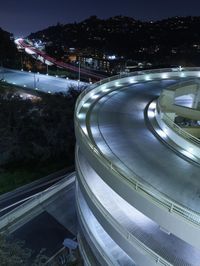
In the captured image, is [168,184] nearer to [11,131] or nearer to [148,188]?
[148,188]

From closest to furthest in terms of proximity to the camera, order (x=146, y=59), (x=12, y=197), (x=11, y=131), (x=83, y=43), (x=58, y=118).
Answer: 1. (x=12, y=197)
2. (x=11, y=131)
3. (x=58, y=118)
4. (x=146, y=59)
5. (x=83, y=43)

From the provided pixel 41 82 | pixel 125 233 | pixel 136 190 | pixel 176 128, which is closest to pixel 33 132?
pixel 176 128

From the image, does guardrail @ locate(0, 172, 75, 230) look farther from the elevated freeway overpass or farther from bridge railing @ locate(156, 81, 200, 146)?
bridge railing @ locate(156, 81, 200, 146)

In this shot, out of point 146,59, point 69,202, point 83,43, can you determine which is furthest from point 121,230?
point 83,43

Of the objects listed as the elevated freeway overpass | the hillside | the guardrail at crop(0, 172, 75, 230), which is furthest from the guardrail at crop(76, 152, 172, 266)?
the hillside

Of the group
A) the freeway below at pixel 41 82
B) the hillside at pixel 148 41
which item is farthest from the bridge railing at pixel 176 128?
the hillside at pixel 148 41
